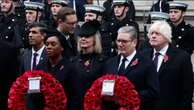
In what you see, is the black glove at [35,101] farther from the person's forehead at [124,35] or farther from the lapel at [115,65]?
the person's forehead at [124,35]

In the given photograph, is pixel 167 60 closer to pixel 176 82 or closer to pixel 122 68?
pixel 176 82

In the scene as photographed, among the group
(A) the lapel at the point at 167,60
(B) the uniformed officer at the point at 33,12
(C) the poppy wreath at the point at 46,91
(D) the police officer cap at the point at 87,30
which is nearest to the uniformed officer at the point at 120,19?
(B) the uniformed officer at the point at 33,12

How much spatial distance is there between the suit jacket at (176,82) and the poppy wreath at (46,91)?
60.5 inches

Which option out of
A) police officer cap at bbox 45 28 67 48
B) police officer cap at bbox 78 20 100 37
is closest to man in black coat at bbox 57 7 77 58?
police officer cap at bbox 78 20 100 37

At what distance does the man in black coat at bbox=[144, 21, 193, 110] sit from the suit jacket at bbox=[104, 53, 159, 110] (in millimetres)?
958

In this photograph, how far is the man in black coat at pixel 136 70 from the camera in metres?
7.46

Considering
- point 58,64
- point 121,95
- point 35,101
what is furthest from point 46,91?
Answer: point 121,95

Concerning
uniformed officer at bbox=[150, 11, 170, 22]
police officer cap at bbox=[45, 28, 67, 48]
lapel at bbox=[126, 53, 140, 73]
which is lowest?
lapel at bbox=[126, 53, 140, 73]

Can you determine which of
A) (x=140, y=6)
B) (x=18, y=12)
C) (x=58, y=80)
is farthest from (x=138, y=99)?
(x=140, y=6)

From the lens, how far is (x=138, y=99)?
7.31 metres

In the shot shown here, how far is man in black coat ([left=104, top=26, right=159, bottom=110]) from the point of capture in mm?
7461

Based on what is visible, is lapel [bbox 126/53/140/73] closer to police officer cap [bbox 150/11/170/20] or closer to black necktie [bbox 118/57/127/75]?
black necktie [bbox 118/57/127/75]

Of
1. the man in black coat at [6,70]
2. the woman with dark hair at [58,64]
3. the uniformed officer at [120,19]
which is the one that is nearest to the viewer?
the woman with dark hair at [58,64]

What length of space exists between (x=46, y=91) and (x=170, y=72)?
1850 mm
